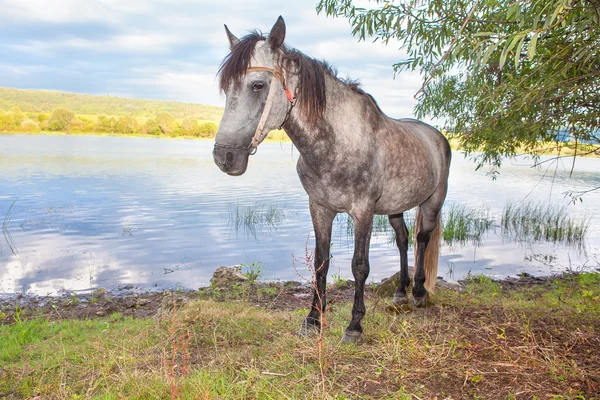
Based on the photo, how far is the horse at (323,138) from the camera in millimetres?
3168

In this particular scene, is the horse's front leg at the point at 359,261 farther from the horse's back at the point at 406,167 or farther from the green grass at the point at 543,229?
the green grass at the point at 543,229

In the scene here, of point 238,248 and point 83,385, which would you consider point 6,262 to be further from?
point 83,385

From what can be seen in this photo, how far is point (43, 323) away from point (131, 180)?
18.9 meters

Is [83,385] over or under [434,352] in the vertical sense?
under

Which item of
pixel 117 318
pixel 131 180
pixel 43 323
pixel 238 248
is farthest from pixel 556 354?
pixel 131 180

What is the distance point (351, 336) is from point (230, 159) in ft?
6.14

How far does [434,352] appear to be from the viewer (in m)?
3.30

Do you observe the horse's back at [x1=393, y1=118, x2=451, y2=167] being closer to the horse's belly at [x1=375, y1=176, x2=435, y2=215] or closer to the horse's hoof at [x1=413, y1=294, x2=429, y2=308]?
the horse's belly at [x1=375, y1=176, x2=435, y2=215]

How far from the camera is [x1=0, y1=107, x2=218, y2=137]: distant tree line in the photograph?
68.4 metres

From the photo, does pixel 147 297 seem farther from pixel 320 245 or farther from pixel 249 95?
pixel 249 95

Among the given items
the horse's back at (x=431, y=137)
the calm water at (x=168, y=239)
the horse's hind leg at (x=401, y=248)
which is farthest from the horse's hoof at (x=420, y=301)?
the calm water at (x=168, y=239)

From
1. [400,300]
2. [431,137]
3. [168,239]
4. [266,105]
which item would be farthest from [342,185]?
[168,239]

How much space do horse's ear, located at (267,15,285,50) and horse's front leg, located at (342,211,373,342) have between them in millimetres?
1466

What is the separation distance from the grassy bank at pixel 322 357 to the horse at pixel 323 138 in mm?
538
